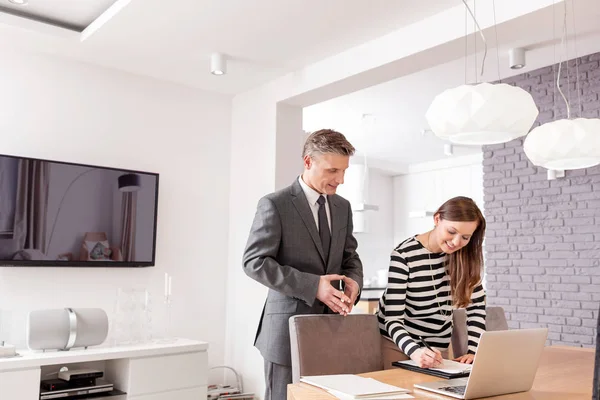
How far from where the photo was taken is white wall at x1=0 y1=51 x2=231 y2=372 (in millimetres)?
3471

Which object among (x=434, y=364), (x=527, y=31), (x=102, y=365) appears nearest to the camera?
(x=434, y=364)

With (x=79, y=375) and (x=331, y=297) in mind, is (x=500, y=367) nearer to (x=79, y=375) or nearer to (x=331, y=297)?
(x=331, y=297)

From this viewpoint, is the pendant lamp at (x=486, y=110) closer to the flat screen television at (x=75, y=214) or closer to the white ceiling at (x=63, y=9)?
the white ceiling at (x=63, y=9)

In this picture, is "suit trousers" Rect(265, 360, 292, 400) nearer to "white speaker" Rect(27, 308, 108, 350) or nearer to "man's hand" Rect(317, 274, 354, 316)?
"man's hand" Rect(317, 274, 354, 316)

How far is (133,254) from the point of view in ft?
12.4

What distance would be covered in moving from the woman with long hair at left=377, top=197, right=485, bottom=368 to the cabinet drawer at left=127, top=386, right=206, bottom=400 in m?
1.91

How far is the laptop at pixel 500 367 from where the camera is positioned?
1.36 metres

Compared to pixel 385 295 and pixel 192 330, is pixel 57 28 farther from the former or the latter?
pixel 385 295

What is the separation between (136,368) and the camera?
3.30 meters

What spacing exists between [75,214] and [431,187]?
209 inches

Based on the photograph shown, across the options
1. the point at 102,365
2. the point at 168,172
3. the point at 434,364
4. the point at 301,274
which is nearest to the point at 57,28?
the point at 168,172

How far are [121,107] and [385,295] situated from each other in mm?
2657

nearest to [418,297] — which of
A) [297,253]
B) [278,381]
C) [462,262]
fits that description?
[462,262]

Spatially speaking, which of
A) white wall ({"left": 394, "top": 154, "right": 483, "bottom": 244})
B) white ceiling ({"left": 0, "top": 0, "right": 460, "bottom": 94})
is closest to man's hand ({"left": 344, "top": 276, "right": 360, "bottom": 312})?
white ceiling ({"left": 0, "top": 0, "right": 460, "bottom": 94})
